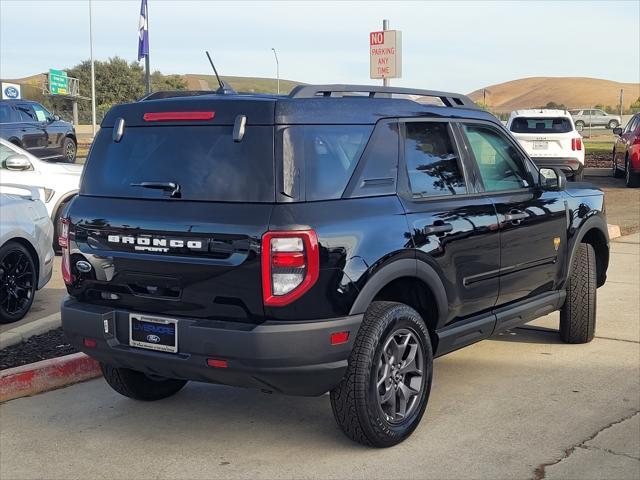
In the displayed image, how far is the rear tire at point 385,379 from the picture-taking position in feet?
13.9

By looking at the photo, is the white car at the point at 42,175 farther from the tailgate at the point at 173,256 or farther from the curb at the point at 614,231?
the curb at the point at 614,231

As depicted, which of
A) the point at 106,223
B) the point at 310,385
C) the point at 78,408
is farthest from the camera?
the point at 78,408

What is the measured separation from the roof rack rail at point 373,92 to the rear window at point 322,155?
0.74 feet

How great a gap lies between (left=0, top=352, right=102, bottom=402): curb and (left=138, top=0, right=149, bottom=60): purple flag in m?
20.8

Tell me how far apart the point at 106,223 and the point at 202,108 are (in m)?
0.80

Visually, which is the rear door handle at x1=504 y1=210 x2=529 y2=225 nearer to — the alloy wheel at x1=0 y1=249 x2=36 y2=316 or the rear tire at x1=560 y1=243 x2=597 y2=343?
the rear tire at x1=560 y1=243 x2=597 y2=343

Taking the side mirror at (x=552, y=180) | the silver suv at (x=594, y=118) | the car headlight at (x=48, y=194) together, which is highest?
the silver suv at (x=594, y=118)

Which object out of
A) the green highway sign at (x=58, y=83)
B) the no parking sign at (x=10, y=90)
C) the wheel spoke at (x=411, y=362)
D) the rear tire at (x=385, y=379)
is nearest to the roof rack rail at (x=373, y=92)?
the rear tire at (x=385, y=379)

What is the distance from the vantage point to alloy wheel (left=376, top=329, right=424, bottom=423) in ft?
14.6

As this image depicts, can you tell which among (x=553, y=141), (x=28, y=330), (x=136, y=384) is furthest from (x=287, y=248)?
(x=553, y=141)

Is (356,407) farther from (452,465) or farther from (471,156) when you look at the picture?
(471,156)

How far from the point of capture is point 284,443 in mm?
4629

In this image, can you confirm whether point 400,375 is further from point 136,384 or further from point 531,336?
point 531,336

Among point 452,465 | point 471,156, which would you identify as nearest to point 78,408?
point 452,465
